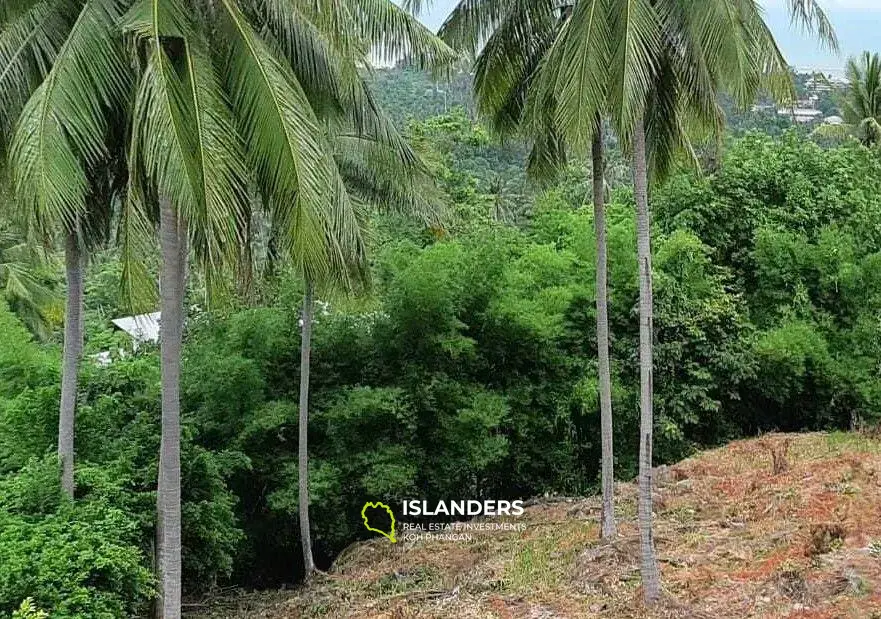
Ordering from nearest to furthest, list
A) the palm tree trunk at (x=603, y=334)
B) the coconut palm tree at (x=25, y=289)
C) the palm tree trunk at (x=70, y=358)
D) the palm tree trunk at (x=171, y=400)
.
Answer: the palm tree trunk at (x=171, y=400), the palm tree trunk at (x=70, y=358), the palm tree trunk at (x=603, y=334), the coconut palm tree at (x=25, y=289)

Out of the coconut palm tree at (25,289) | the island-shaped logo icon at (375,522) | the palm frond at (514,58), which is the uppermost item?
the palm frond at (514,58)

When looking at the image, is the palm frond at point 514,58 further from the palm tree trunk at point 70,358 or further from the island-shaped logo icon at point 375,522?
the island-shaped logo icon at point 375,522

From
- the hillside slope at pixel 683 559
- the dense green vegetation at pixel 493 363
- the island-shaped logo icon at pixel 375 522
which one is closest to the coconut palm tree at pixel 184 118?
the dense green vegetation at pixel 493 363

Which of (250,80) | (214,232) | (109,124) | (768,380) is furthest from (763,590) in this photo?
(768,380)

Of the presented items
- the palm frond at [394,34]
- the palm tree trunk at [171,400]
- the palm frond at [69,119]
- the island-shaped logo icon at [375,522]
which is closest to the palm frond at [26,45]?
→ the palm frond at [69,119]

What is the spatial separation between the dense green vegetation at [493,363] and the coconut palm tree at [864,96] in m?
6.79

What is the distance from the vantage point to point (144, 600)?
7.59m

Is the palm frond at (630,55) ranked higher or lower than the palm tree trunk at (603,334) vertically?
higher

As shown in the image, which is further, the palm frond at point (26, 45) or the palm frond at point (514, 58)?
the palm frond at point (514, 58)

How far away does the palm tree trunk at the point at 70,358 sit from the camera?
311 inches

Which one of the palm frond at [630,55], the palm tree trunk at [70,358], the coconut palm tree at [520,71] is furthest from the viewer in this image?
the coconut palm tree at [520,71]

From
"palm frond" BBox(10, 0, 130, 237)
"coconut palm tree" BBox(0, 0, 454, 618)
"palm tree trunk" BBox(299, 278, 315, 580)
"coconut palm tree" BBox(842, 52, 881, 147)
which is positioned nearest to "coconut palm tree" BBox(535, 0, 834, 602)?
"coconut palm tree" BBox(0, 0, 454, 618)

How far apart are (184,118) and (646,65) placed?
3.90 meters

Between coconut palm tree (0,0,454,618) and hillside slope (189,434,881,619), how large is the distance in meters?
3.72
